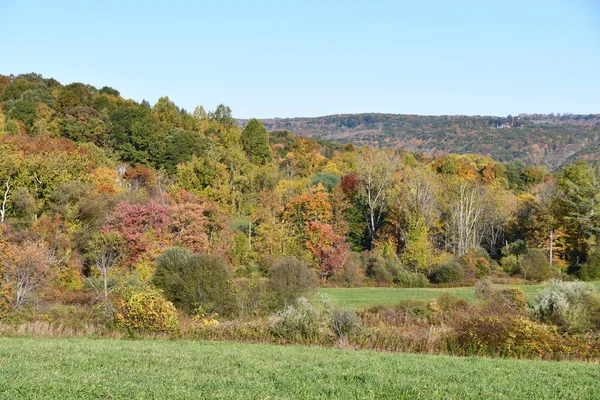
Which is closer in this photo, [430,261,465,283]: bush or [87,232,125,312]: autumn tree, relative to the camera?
[87,232,125,312]: autumn tree

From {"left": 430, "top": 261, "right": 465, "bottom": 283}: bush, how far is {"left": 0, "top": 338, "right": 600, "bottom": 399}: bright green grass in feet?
116

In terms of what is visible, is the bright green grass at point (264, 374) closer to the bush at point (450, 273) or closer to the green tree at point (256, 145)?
the bush at point (450, 273)

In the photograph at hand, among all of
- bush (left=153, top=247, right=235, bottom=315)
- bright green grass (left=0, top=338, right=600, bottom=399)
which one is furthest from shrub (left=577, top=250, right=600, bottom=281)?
bright green grass (left=0, top=338, right=600, bottom=399)

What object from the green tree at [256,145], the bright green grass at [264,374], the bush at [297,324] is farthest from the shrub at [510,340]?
the green tree at [256,145]

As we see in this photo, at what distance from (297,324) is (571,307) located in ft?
37.6

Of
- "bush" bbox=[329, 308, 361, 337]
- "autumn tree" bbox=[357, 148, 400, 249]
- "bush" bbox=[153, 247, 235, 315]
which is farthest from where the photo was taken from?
"autumn tree" bbox=[357, 148, 400, 249]

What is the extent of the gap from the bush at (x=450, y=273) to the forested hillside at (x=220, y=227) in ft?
0.29

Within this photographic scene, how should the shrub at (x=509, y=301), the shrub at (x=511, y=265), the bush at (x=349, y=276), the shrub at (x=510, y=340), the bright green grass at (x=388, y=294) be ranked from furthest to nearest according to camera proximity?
the shrub at (x=511, y=265), the bush at (x=349, y=276), the bright green grass at (x=388, y=294), the shrub at (x=509, y=301), the shrub at (x=510, y=340)

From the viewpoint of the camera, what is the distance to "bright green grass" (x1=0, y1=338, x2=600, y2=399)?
8719 mm

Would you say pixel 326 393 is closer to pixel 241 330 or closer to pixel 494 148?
pixel 241 330

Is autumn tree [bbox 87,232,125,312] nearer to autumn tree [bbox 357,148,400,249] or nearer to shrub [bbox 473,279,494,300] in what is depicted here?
shrub [bbox 473,279,494,300]

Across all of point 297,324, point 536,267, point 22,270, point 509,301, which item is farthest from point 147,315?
point 536,267

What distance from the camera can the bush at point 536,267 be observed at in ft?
157

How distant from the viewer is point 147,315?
1716cm
